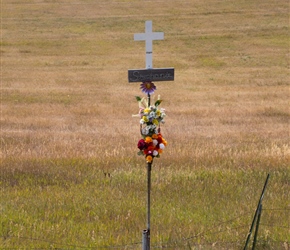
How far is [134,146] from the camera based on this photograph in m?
11.6

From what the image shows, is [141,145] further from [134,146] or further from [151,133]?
[134,146]

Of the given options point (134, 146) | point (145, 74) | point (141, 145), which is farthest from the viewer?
point (134, 146)

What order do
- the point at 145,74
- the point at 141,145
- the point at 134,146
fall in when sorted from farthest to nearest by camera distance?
the point at 134,146 → the point at 145,74 → the point at 141,145

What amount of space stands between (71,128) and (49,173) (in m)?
6.48

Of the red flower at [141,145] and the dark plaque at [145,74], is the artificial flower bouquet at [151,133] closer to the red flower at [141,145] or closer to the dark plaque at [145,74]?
the red flower at [141,145]

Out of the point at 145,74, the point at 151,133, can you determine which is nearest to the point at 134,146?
the point at 145,74

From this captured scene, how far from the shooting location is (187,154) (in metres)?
10.4

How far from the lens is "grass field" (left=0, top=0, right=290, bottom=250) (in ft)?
21.4

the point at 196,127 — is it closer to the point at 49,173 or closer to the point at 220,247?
the point at 49,173

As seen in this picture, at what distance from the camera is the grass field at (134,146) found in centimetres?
654

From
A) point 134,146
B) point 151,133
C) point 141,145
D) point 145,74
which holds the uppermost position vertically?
point 134,146

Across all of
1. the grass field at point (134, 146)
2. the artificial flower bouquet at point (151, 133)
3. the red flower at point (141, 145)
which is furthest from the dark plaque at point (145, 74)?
the grass field at point (134, 146)

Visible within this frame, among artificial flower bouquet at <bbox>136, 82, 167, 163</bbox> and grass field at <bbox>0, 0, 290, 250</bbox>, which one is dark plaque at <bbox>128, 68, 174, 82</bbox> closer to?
artificial flower bouquet at <bbox>136, 82, 167, 163</bbox>

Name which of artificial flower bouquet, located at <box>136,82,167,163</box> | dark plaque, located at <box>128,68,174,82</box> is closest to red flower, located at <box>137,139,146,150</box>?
artificial flower bouquet, located at <box>136,82,167,163</box>
